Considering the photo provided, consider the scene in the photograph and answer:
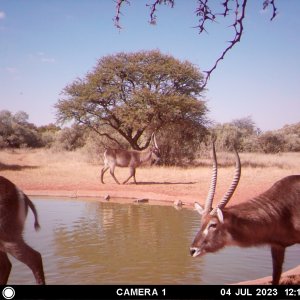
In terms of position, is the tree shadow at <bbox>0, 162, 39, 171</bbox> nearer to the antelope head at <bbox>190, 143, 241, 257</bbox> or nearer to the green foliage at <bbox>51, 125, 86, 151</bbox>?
the green foliage at <bbox>51, 125, 86, 151</bbox>

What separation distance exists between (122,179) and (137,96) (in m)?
3.46

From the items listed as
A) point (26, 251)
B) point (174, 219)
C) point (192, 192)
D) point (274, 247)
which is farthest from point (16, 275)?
point (192, 192)

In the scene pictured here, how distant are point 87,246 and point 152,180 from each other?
6357mm

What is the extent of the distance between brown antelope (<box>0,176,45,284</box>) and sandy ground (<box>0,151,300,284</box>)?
4441 millimetres

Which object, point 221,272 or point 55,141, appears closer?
point 221,272

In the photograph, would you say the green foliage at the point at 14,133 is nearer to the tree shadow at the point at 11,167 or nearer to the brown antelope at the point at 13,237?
the tree shadow at the point at 11,167

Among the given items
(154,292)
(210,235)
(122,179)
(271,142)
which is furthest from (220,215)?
(271,142)

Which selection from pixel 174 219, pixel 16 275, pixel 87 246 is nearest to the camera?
pixel 16 275

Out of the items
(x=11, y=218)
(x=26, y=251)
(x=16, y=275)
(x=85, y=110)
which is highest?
(x=85, y=110)

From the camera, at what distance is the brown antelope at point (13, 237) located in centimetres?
310

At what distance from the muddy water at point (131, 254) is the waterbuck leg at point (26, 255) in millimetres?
485

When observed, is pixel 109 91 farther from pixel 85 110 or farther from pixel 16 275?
pixel 16 275

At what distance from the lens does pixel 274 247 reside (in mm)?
3229

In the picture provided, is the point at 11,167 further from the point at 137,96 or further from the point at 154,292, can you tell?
the point at 154,292
